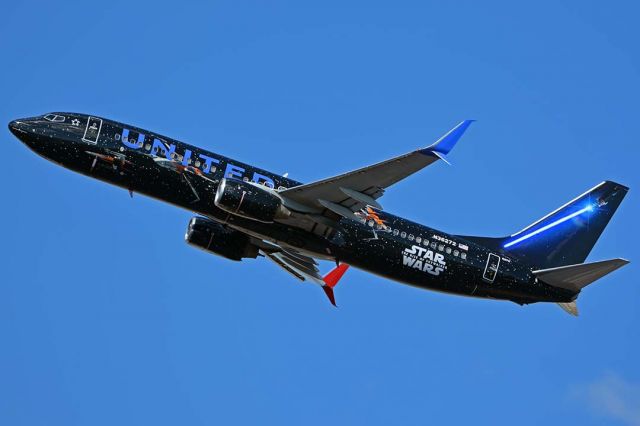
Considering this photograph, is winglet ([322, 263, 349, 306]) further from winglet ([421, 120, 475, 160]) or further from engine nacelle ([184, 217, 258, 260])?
winglet ([421, 120, 475, 160])

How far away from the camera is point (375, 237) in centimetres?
4969

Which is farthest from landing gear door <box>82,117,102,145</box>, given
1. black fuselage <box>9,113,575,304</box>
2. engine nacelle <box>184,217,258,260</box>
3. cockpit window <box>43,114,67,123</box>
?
engine nacelle <box>184,217,258,260</box>

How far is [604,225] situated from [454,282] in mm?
10084

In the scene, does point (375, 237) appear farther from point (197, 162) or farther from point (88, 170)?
point (88, 170)

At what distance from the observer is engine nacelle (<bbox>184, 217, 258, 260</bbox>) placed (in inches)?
2051

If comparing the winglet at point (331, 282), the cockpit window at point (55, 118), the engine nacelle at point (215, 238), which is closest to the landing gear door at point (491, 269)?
the winglet at point (331, 282)

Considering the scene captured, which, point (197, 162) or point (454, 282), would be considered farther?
point (454, 282)

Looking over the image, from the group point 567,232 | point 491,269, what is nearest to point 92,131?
point 491,269

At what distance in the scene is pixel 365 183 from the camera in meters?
44.6

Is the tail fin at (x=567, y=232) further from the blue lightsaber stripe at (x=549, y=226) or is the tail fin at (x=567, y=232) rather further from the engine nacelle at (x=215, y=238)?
the engine nacelle at (x=215, y=238)

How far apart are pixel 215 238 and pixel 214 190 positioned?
16.5 ft

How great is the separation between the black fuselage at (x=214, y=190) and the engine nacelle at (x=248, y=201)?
58.2 inches

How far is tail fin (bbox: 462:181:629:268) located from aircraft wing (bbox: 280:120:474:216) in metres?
9.73

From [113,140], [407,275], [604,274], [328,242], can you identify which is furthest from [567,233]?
[113,140]
